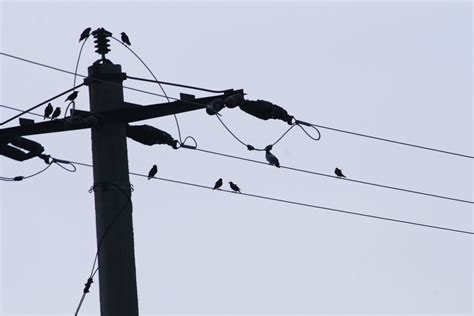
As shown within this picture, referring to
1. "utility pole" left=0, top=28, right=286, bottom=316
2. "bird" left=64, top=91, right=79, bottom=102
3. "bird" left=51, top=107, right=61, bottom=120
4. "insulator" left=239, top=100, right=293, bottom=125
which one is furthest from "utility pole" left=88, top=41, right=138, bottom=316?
"insulator" left=239, top=100, right=293, bottom=125

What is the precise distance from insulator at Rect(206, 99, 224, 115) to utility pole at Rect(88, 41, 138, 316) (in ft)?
2.92

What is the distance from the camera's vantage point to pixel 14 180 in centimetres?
1418

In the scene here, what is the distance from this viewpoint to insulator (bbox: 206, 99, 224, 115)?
12570mm

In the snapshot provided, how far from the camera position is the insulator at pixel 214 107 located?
12.6 m

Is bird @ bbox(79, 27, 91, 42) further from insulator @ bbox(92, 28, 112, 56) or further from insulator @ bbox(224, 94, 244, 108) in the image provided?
insulator @ bbox(224, 94, 244, 108)

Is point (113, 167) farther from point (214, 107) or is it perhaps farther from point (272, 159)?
point (272, 159)

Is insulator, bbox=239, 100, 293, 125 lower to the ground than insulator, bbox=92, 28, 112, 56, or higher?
lower

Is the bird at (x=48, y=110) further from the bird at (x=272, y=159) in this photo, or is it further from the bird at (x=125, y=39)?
the bird at (x=272, y=159)

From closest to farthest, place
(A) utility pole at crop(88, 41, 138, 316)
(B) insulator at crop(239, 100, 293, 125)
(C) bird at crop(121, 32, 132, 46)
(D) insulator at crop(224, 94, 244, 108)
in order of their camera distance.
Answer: (A) utility pole at crop(88, 41, 138, 316), (D) insulator at crop(224, 94, 244, 108), (B) insulator at crop(239, 100, 293, 125), (C) bird at crop(121, 32, 132, 46)

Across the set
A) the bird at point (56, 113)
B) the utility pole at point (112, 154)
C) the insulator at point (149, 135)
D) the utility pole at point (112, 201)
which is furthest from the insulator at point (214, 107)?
the bird at point (56, 113)

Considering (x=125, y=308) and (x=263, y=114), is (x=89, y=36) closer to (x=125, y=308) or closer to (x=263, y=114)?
(x=263, y=114)

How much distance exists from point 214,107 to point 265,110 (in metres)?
→ 1.03

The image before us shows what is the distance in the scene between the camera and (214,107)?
1264 centimetres

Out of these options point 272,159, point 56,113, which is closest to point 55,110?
point 56,113
